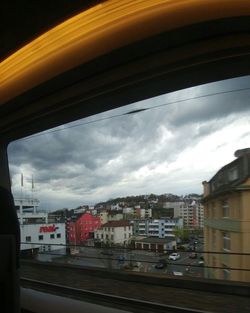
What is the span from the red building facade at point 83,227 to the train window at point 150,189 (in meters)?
A: 0.01

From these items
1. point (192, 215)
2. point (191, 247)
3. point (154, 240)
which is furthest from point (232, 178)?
point (154, 240)

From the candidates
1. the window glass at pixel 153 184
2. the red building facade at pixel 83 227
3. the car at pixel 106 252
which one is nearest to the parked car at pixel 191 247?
the window glass at pixel 153 184

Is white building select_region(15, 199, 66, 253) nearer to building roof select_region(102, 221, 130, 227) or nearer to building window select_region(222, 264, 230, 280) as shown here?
building roof select_region(102, 221, 130, 227)

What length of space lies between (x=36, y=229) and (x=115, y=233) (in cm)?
163

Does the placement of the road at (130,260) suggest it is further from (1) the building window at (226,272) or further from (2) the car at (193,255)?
(1) the building window at (226,272)

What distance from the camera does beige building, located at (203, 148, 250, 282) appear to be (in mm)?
2580

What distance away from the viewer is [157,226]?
10.2 feet

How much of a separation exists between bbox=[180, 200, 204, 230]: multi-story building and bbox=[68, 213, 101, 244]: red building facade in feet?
3.42

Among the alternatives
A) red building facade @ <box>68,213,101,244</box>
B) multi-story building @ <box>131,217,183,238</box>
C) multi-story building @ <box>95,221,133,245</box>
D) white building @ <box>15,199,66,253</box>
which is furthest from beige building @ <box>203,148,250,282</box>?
white building @ <box>15,199,66,253</box>

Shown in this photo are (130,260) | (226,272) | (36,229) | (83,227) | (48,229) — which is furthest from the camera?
(36,229)

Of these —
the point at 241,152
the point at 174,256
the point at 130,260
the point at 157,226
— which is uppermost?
the point at 241,152

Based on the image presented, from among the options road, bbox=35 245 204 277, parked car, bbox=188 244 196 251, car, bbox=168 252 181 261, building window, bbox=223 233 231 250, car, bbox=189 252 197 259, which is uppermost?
building window, bbox=223 233 231 250

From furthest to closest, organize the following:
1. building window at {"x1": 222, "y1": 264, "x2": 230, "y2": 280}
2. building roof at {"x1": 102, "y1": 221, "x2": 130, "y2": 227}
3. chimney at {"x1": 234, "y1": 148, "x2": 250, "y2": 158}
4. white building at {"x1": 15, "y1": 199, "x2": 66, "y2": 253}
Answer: white building at {"x1": 15, "y1": 199, "x2": 66, "y2": 253} < building roof at {"x1": 102, "y1": 221, "x2": 130, "y2": 227} < building window at {"x1": 222, "y1": 264, "x2": 230, "y2": 280} < chimney at {"x1": 234, "y1": 148, "x2": 250, "y2": 158}

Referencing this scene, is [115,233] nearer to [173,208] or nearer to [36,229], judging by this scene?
[173,208]
